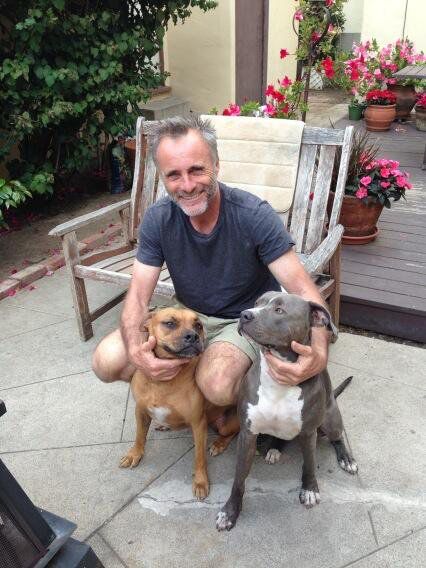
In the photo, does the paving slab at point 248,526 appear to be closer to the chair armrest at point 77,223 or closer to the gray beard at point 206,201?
the gray beard at point 206,201

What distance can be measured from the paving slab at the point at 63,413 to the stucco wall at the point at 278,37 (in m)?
8.30

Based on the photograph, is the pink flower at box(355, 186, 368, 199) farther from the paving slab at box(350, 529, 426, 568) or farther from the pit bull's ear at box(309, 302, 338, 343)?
the paving slab at box(350, 529, 426, 568)

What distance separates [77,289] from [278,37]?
27.3 ft

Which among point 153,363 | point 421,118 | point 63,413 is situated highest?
point 153,363

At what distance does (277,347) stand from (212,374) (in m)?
0.46

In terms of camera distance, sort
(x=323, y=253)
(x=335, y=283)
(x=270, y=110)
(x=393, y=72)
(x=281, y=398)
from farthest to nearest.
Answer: (x=393, y=72)
(x=270, y=110)
(x=335, y=283)
(x=323, y=253)
(x=281, y=398)

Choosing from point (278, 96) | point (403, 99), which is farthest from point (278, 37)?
point (278, 96)

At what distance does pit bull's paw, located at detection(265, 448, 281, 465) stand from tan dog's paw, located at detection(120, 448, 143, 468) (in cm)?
66

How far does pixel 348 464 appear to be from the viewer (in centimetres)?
244

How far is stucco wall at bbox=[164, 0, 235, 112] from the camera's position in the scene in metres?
7.96

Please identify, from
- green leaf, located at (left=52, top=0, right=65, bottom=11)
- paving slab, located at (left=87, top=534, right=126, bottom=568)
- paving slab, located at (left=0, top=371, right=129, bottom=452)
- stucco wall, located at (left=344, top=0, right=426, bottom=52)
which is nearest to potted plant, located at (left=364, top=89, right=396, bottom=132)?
stucco wall, located at (left=344, top=0, right=426, bottom=52)

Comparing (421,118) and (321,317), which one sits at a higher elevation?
(321,317)

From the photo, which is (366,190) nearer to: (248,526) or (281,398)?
A: (281,398)

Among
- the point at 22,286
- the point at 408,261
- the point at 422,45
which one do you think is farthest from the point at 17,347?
the point at 422,45
